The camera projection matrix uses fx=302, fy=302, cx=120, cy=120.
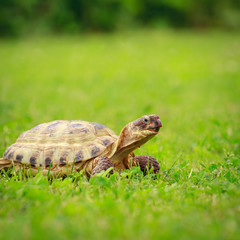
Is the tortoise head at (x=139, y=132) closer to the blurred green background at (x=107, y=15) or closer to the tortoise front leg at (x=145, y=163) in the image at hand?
the tortoise front leg at (x=145, y=163)

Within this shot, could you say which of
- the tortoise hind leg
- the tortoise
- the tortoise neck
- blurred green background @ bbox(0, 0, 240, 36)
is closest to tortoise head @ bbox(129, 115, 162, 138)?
the tortoise

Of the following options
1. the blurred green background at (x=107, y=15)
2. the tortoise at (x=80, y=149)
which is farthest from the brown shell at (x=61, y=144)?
the blurred green background at (x=107, y=15)

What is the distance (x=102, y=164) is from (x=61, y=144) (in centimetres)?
46

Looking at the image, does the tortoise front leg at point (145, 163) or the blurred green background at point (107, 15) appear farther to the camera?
the blurred green background at point (107, 15)

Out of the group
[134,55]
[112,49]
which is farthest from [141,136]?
[112,49]

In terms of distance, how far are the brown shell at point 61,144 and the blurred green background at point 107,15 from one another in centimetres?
1748

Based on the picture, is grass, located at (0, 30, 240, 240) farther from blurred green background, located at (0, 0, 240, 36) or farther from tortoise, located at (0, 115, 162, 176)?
blurred green background, located at (0, 0, 240, 36)

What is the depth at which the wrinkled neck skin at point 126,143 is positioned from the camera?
98.6 inches

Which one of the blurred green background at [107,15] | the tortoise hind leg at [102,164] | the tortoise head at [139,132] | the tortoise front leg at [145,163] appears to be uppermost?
the blurred green background at [107,15]

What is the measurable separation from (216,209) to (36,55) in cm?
1222

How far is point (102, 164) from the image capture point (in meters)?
2.43

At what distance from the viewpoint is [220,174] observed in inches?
101

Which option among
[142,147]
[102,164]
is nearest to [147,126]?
[102,164]

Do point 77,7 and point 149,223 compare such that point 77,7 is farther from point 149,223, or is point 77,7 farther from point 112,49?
point 149,223
